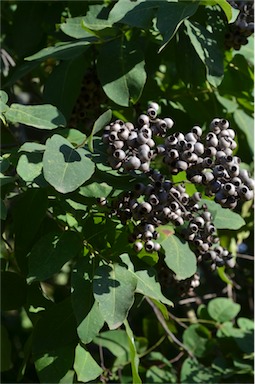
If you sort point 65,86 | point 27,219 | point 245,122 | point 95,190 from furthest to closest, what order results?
point 245,122, point 65,86, point 27,219, point 95,190

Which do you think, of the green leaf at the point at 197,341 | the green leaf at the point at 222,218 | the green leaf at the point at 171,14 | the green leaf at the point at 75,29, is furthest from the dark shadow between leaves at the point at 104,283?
the green leaf at the point at 197,341

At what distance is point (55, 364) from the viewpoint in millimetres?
1777

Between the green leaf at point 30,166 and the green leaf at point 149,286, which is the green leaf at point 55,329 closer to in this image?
the green leaf at point 149,286

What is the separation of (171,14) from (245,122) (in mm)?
641

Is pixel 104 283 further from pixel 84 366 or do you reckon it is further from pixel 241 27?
pixel 241 27

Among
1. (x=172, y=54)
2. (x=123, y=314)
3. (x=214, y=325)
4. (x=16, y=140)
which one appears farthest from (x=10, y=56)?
(x=123, y=314)

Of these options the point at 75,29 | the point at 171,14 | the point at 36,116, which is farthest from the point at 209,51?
the point at 36,116

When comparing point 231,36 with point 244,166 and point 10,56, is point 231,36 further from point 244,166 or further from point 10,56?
point 10,56

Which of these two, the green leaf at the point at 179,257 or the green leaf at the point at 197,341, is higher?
the green leaf at the point at 179,257

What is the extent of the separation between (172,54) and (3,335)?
901 mm

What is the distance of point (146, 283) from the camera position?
5.58ft

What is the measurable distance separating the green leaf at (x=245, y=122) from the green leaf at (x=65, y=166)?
0.82m

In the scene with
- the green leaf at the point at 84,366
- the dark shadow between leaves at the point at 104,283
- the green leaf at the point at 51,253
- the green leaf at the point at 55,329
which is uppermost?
the dark shadow between leaves at the point at 104,283

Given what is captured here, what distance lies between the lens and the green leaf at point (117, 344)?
2311 millimetres
